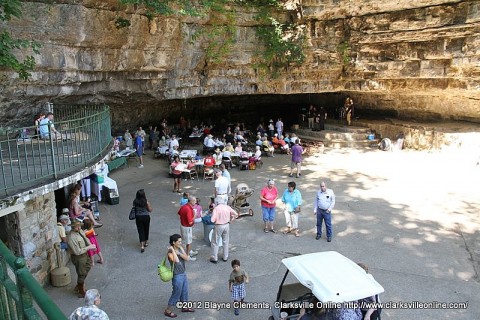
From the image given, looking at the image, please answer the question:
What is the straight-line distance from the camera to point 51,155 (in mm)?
6809

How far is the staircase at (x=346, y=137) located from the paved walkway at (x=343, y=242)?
4774mm

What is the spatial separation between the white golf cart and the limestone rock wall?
1025 centimetres

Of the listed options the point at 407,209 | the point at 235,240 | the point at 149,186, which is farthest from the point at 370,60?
the point at 235,240

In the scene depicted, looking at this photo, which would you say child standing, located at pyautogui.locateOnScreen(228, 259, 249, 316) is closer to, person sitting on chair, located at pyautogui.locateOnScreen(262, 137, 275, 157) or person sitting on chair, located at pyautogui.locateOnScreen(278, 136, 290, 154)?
person sitting on chair, located at pyautogui.locateOnScreen(262, 137, 275, 157)

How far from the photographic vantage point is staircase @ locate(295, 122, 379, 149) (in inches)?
791

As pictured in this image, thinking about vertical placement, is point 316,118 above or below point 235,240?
above

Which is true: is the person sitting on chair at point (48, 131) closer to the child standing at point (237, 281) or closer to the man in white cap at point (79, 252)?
the man in white cap at point (79, 252)

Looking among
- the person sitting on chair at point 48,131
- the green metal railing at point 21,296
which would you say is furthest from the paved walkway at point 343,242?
the green metal railing at point 21,296

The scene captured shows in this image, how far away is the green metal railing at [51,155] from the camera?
21.0 ft

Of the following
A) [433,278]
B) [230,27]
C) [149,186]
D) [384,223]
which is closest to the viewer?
[433,278]

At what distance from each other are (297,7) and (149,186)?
1047cm

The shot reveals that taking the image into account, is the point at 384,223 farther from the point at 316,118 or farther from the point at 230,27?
the point at 316,118

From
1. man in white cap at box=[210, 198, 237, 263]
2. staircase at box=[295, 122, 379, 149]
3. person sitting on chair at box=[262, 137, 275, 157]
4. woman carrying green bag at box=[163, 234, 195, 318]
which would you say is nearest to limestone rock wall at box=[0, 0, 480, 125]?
staircase at box=[295, 122, 379, 149]

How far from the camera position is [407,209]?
11148mm
